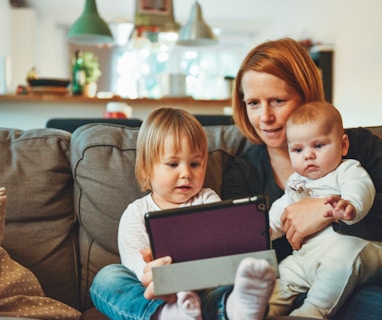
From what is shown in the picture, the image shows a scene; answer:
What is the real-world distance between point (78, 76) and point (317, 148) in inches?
132

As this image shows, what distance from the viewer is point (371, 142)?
1.51 m

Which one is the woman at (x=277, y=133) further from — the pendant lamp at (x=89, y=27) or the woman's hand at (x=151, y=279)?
the pendant lamp at (x=89, y=27)

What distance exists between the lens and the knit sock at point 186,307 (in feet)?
3.19

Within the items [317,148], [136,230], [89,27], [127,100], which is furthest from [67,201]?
[89,27]

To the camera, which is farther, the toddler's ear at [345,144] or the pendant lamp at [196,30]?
the pendant lamp at [196,30]

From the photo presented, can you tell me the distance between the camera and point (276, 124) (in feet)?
5.01

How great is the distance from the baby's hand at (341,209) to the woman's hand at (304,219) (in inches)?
2.0

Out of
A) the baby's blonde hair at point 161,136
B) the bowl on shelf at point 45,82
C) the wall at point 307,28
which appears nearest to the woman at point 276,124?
the baby's blonde hair at point 161,136

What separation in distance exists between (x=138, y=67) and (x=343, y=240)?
292 inches

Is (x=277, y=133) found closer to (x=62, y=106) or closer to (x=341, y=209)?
(x=341, y=209)

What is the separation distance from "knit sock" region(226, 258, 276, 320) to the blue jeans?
0.16 feet

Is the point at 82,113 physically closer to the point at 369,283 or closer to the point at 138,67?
the point at 369,283

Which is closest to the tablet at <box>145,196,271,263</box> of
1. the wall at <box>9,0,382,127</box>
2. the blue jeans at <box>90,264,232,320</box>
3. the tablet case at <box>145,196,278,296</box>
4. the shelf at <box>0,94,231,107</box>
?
the tablet case at <box>145,196,278,296</box>

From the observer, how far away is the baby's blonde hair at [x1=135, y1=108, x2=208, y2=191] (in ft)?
4.54
